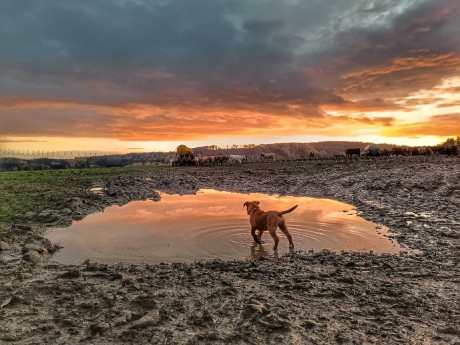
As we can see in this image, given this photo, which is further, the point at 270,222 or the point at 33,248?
the point at 270,222

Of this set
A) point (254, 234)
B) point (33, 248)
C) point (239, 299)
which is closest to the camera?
point (239, 299)

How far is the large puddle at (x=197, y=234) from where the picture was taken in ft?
30.9

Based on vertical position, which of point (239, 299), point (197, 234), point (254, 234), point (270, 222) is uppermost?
point (270, 222)

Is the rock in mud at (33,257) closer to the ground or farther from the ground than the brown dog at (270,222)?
closer to the ground

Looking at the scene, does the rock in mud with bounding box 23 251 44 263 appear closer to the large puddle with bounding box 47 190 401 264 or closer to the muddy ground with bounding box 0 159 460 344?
the muddy ground with bounding box 0 159 460 344

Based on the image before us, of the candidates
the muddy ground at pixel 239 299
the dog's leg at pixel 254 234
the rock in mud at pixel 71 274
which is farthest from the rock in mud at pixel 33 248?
the dog's leg at pixel 254 234

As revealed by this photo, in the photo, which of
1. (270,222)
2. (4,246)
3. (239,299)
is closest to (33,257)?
(4,246)

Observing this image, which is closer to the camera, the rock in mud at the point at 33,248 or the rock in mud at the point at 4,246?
the rock in mud at the point at 33,248

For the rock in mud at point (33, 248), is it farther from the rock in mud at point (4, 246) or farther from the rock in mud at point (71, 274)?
the rock in mud at point (71, 274)

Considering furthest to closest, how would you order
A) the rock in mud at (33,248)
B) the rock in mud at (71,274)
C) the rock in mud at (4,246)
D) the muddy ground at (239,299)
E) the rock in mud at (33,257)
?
the rock in mud at (4,246)
the rock in mud at (33,248)
the rock in mud at (33,257)
the rock in mud at (71,274)
the muddy ground at (239,299)

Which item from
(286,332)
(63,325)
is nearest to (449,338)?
(286,332)

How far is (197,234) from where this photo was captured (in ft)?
37.6

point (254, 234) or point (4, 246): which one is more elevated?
point (254, 234)

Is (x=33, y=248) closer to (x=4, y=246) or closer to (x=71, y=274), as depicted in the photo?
(x=4, y=246)
